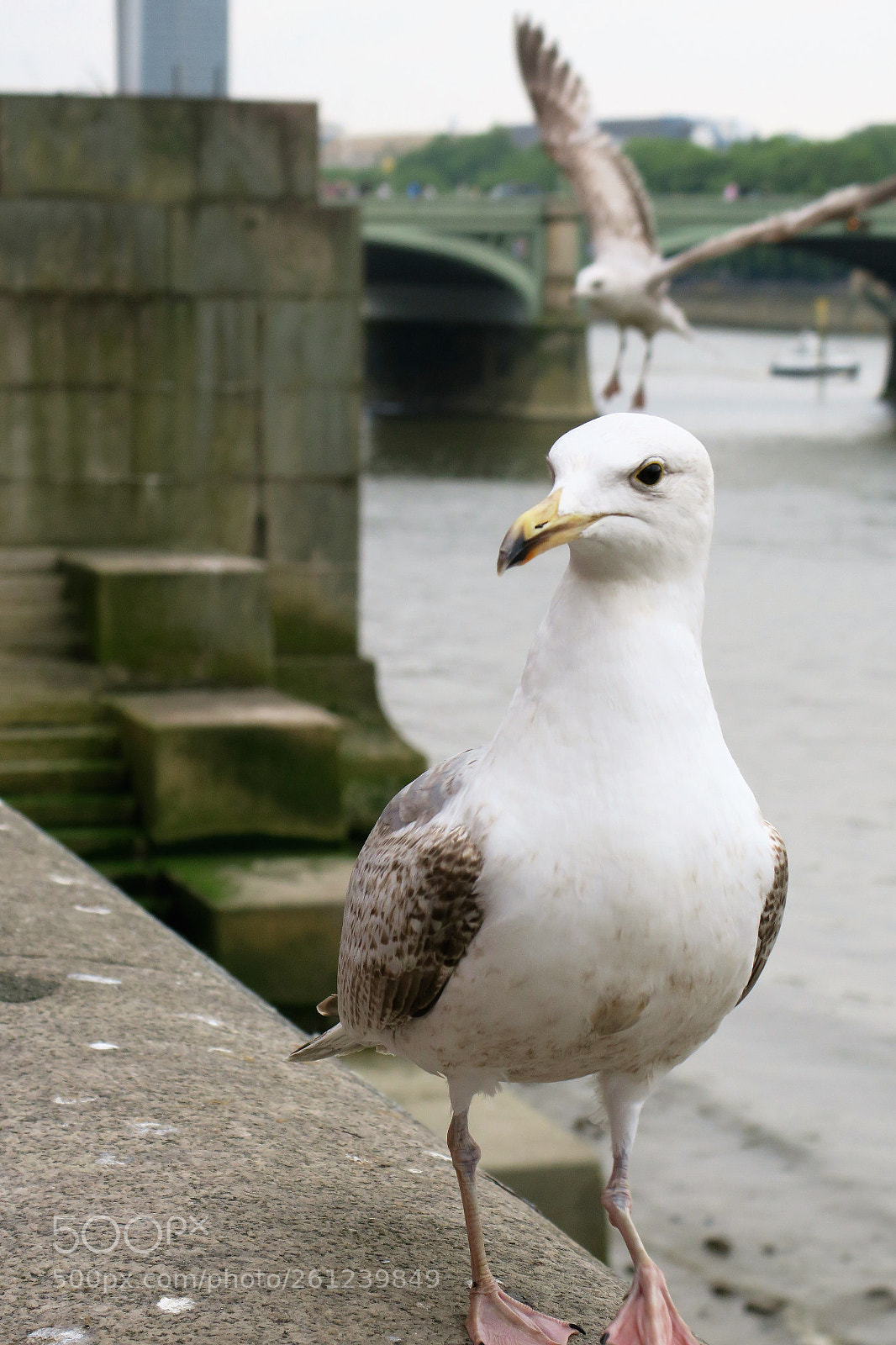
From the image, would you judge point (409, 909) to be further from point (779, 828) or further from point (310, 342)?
point (779, 828)

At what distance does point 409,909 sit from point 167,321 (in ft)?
27.0

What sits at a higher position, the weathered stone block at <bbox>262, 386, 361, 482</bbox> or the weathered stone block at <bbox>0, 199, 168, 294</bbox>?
the weathered stone block at <bbox>0, 199, 168, 294</bbox>

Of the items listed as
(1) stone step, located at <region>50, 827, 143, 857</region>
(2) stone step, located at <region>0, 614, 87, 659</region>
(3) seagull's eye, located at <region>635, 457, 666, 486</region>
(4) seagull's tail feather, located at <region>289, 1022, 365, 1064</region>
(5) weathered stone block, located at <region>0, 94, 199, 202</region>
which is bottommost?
(1) stone step, located at <region>50, 827, 143, 857</region>

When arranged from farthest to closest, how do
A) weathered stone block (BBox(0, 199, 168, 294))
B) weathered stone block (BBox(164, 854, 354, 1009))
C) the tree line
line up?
the tree line
weathered stone block (BBox(0, 199, 168, 294))
weathered stone block (BBox(164, 854, 354, 1009))

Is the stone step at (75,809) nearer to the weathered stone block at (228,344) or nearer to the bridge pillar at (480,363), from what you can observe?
the weathered stone block at (228,344)

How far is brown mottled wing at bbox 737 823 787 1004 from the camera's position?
2.86 metres

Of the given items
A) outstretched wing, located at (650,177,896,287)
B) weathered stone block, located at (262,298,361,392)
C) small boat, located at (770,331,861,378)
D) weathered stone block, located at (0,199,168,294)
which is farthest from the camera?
small boat, located at (770,331,861,378)

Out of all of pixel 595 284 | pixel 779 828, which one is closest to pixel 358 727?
pixel 595 284

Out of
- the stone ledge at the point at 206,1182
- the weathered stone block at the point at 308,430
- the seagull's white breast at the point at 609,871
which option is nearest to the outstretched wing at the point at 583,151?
the weathered stone block at the point at 308,430

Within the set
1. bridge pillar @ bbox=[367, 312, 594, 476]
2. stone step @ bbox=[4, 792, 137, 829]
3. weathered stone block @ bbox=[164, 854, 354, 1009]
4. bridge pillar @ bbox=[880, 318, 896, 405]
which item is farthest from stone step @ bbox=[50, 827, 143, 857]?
bridge pillar @ bbox=[880, 318, 896, 405]

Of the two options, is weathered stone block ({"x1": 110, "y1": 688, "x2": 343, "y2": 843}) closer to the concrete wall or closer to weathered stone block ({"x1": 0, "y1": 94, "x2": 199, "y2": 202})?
the concrete wall

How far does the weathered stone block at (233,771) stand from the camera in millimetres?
8453

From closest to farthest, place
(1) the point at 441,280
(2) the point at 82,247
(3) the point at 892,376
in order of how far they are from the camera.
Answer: (2) the point at 82,247 → (1) the point at 441,280 → (3) the point at 892,376

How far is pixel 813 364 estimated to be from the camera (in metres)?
85.2
